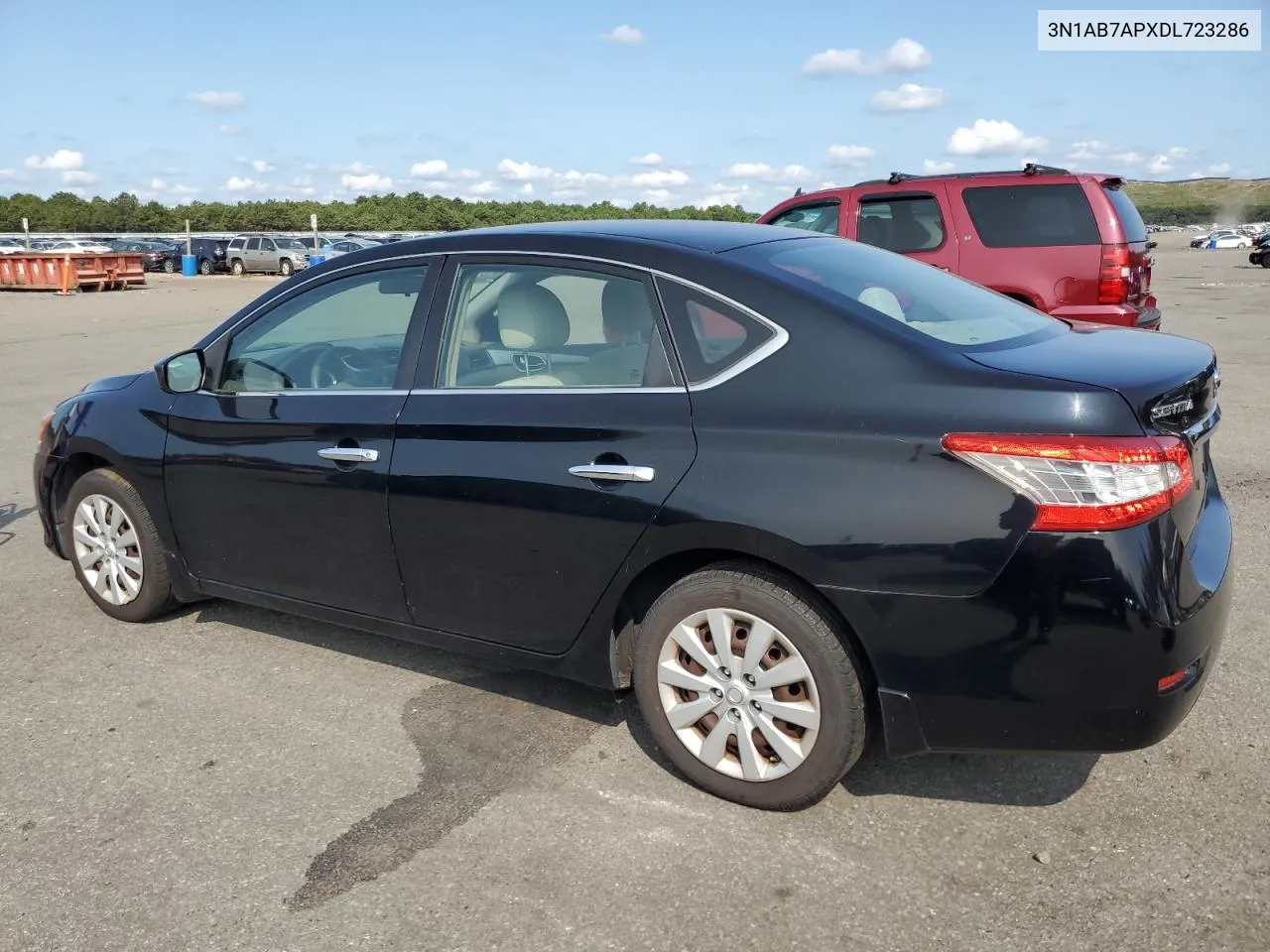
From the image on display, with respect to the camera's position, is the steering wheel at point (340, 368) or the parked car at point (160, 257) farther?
the parked car at point (160, 257)

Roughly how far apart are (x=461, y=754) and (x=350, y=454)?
1086 mm

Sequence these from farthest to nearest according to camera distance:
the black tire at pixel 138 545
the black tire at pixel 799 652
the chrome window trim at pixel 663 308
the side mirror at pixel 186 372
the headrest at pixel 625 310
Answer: the black tire at pixel 138 545 < the side mirror at pixel 186 372 < the headrest at pixel 625 310 < the chrome window trim at pixel 663 308 < the black tire at pixel 799 652

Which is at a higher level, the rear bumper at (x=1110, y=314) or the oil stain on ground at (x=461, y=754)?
the rear bumper at (x=1110, y=314)

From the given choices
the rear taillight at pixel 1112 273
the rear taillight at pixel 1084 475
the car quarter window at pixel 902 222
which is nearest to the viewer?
the rear taillight at pixel 1084 475

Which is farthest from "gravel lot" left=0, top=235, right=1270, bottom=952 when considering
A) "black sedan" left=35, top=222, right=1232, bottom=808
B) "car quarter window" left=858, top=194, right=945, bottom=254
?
"car quarter window" left=858, top=194, right=945, bottom=254

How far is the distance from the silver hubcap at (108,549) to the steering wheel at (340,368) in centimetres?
118

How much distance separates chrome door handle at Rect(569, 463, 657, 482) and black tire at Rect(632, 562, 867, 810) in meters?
0.33

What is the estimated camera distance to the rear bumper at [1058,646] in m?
2.67

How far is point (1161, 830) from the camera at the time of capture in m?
3.08

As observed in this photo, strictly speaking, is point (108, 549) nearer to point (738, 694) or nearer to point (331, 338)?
point (331, 338)

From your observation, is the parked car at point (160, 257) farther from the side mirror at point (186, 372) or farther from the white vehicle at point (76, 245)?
the side mirror at point (186, 372)

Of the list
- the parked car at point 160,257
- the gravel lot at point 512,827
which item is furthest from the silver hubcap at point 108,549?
the parked car at point 160,257

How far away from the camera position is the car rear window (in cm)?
881

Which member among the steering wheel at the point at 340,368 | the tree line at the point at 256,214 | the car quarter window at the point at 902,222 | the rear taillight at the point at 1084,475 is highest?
the tree line at the point at 256,214
